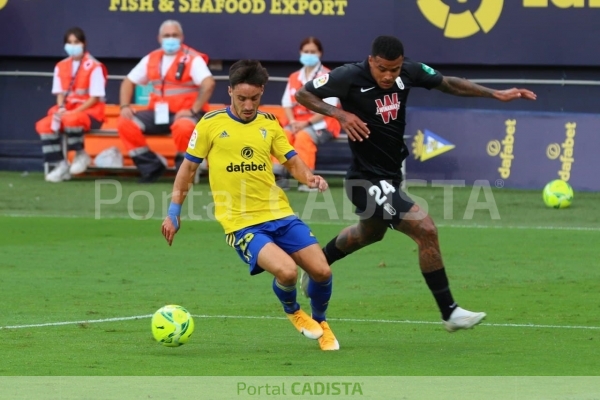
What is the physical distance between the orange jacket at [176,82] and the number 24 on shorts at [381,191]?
1018 centimetres

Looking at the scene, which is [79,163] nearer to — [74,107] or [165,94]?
[74,107]

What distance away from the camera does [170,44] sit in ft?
63.8

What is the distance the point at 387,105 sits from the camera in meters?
9.74

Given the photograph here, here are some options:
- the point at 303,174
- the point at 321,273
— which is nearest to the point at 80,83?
the point at 303,174

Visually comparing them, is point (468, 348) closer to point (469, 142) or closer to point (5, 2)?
point (469, 142)

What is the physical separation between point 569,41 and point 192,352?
43.5 ft

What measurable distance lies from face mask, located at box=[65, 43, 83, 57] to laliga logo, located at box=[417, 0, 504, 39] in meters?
5.47

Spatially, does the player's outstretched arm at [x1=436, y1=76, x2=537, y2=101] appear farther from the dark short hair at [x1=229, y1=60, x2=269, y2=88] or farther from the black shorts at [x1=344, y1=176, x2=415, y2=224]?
the dark short hair at [x1=229, y1=60, x2=269, y2=88]

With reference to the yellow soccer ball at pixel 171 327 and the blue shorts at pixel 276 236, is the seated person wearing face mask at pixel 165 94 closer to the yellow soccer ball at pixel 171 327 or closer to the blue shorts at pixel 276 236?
the blue shorts at pixel 276 236

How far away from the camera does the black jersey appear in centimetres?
973

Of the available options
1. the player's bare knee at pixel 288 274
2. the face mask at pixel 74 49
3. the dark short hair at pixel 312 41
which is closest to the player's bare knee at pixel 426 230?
the player's bare knee at pixel 288 274

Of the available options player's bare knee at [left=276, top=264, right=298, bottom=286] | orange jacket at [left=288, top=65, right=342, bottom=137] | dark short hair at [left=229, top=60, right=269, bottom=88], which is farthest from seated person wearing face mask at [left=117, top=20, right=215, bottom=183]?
player's bare knee at [left=276, top=264, right=298, bottom=286]

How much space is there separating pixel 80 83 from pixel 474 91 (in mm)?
11357
